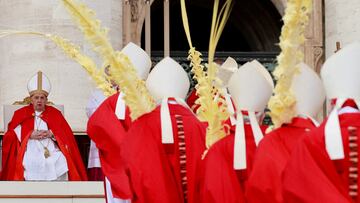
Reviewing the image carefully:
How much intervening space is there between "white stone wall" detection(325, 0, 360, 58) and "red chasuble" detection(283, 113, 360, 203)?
873cm

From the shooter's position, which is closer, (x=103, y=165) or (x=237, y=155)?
(x=237, y=155)

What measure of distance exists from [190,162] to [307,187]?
1545 millimetres

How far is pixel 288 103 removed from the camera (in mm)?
8422

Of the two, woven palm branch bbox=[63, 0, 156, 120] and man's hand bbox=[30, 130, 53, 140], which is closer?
woven palm branch bbox=[63, 0, 156, 120]

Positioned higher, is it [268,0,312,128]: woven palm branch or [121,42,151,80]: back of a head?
[121,42,151,80]: back of a head

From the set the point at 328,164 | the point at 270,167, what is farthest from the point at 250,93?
the point at 328,164

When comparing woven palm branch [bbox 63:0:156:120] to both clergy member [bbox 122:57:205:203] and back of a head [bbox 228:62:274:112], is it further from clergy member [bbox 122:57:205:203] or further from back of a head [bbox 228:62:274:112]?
back of a head [bbox 228:62:274:112]

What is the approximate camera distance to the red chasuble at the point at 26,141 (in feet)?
43.3

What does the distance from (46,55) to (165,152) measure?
7.02 meters

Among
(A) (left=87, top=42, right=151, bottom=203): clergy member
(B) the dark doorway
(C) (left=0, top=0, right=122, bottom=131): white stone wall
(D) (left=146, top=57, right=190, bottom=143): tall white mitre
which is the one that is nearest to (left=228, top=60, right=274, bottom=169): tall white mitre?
(D) (left=146, top=57, right=190, bottom=143): tall white mitre

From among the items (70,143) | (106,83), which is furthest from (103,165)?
(70,143)

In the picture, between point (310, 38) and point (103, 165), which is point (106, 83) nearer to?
point (103, 165)

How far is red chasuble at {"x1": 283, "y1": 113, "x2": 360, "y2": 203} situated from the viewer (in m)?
7.86

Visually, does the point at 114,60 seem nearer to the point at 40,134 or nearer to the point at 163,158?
the point at 163,158
